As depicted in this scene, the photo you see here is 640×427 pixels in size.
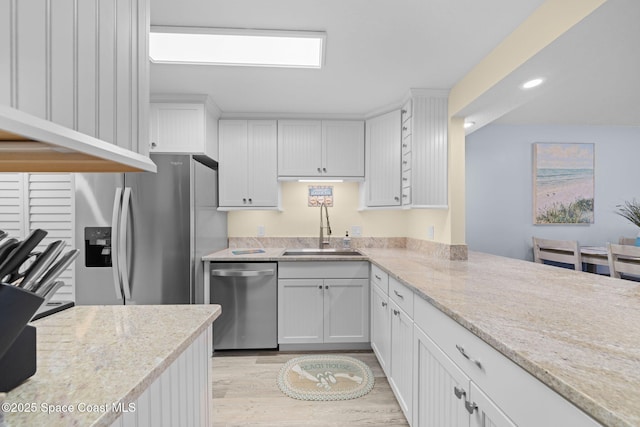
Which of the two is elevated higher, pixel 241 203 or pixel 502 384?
pixel 241 203

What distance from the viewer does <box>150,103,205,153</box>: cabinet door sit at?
266cm

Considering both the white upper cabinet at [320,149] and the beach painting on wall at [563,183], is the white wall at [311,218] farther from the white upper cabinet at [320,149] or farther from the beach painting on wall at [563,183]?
the beach painting on wall at [563,183]

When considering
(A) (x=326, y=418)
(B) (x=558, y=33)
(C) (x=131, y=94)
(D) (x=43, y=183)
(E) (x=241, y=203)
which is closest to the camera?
(C) (x=131, y=94)

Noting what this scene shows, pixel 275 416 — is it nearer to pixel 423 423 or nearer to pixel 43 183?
pixel 423 423

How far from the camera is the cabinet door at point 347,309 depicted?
8.93 feet

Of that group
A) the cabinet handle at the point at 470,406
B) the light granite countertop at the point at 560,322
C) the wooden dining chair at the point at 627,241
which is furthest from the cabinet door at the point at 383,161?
the wooden dining chair at the point at 627,241

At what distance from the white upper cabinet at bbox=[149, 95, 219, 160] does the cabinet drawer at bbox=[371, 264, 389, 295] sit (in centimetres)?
186

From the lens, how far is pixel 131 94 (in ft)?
2.50

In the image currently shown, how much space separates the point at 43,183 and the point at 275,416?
250 cm

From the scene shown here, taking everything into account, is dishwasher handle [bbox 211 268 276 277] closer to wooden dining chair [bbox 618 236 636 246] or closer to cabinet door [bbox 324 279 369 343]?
cabinet door [bbox 324 279 369 343]

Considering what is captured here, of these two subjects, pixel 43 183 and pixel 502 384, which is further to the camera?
pixel 43 183

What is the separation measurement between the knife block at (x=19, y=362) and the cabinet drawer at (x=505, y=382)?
3.75 feet

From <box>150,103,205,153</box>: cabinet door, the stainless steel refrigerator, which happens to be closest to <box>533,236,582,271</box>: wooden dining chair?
the stainless steel refrigerator

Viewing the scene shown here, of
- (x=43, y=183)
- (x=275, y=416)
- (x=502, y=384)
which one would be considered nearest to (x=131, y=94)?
(x=502, y=384)
